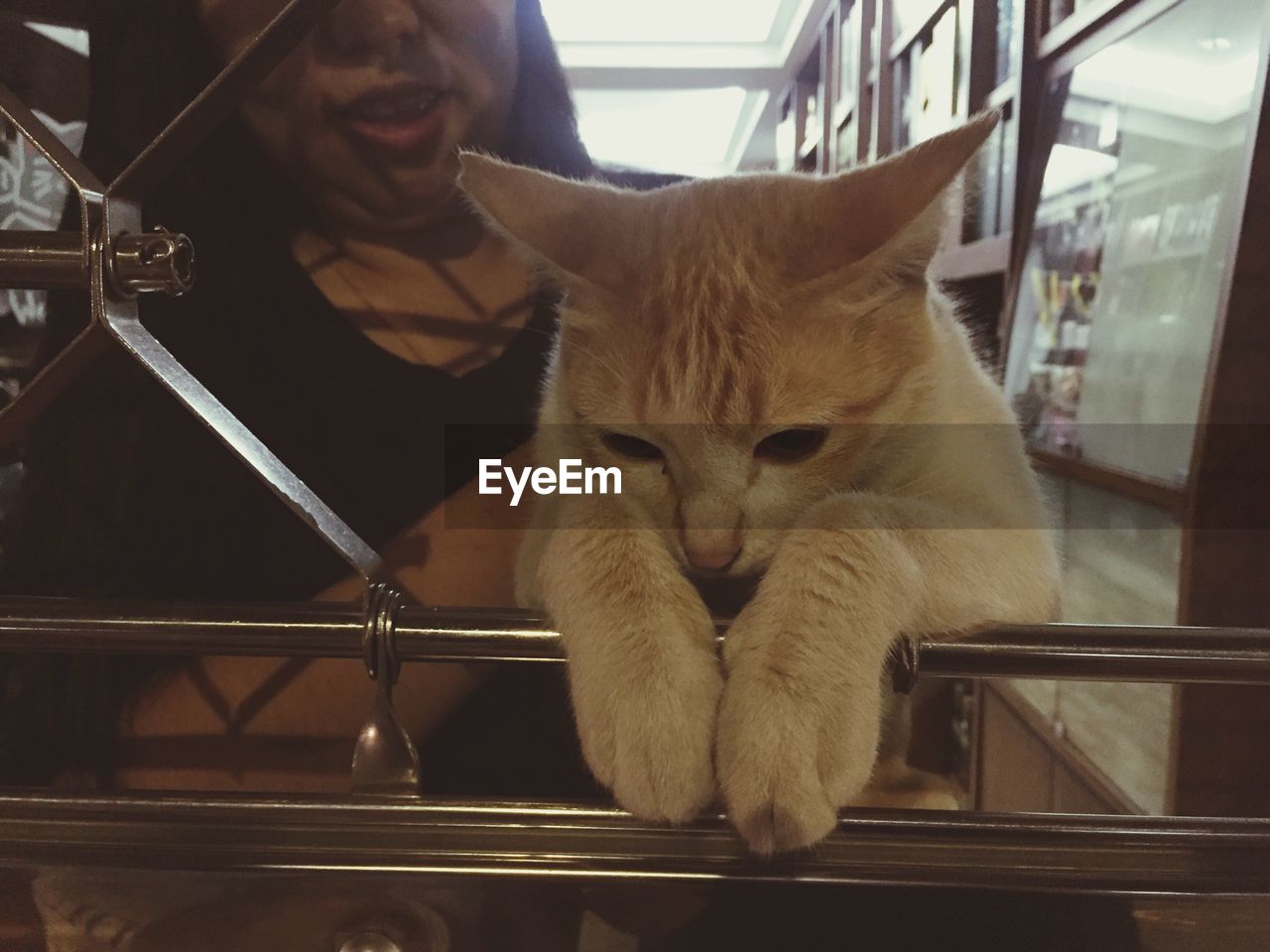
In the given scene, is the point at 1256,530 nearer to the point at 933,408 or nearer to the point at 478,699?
the point at 933,408

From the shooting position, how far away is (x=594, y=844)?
1.19 feet

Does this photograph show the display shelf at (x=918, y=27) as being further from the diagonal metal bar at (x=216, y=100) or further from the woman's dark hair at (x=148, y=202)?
the diagonal metal bar at (x=216, y=100)

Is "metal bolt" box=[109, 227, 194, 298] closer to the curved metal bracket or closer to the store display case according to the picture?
the curved metal bracket

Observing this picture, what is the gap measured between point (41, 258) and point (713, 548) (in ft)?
1.26

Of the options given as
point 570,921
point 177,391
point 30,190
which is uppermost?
point 30,190

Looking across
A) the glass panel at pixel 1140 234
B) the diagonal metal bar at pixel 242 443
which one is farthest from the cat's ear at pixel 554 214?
the glass panel at pixel 1140 234

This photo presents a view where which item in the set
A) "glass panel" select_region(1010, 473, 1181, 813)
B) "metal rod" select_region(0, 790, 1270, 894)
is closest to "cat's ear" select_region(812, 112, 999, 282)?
"glass panel" select_region(1010, 473, 1181, 813)

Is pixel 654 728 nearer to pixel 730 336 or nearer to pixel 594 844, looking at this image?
pixel 594 844

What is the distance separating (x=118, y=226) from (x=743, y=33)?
15.8 inches

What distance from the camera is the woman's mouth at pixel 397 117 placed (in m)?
0.52

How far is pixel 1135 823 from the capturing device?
37 cm

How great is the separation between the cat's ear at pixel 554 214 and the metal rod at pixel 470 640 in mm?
256

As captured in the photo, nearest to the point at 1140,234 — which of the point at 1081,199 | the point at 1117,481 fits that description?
the point at 1081,199

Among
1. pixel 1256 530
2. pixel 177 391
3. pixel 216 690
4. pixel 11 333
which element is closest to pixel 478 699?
pixel 216 690
